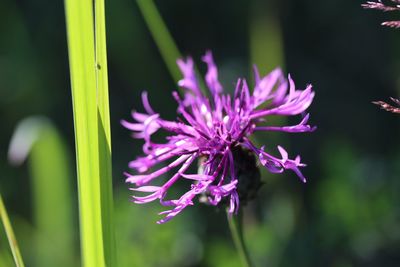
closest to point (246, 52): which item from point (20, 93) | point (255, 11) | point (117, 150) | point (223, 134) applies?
point (255, 11)

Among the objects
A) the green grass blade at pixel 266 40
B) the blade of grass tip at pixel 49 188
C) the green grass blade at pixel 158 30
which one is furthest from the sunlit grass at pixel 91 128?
the green grass blade at pixel 266 40

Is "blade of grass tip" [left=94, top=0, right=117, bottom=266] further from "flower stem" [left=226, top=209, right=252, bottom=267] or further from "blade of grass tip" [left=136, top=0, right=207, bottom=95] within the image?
"blade of grass tip" [left=136, top=0, right=207, bottom=95]

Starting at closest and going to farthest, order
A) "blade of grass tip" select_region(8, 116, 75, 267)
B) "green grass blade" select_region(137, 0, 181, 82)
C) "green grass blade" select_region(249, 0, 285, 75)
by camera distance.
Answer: "green grass blade" select_region(137, 0, 181, 82) < "blade of grass tip" select_region(8, 116, 75, 267) < "green grass blade" select_region(249, 0, 285, 75)

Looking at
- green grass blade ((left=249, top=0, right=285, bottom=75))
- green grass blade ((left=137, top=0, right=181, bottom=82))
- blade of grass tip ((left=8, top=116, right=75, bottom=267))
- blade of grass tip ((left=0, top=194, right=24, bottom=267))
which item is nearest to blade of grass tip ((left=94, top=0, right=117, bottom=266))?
blade of grass tip ((left=0, top=194, right=24, bottom=267))

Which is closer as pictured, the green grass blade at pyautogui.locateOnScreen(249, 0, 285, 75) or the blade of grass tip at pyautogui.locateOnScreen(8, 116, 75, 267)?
the blade of grass tip at pyautogui.locateOnScreen(8, 116, 75, 267)

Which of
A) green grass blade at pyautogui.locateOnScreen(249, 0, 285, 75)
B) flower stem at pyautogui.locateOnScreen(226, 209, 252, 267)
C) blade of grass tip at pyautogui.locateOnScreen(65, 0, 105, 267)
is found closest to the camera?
blade of grass tip at pyautogui.locateOnScreen(65, 0, 105, 267)

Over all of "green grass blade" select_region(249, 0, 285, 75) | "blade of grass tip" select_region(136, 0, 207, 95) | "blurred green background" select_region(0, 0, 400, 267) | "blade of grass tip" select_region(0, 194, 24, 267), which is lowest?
"blurred green background" select_region(0, 0, 400, 267)

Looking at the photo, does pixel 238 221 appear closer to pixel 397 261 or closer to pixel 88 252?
pixel 88 252
